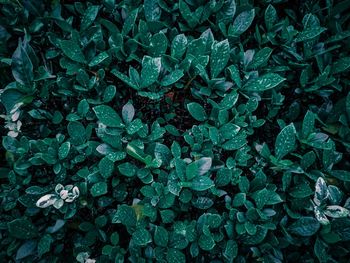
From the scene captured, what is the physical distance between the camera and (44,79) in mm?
1517

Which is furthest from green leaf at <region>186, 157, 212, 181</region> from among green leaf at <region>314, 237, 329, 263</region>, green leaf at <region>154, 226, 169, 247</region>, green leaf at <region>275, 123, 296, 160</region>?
green leaf at <region>314, 237, 329, 263</region>

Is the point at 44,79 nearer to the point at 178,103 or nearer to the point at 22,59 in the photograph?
the point at 22,59

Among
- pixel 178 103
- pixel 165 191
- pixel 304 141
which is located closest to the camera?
pixel 165 191

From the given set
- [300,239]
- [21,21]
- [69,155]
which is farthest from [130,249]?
[21,21]

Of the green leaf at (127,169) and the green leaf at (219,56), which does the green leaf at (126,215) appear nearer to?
the green leaf at (127,169)

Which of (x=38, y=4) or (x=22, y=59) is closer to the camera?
(x=22, y=59)

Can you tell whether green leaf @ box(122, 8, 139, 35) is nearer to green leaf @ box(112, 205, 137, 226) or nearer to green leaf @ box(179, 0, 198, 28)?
green leaf @ box(179, 0, 198, 28)

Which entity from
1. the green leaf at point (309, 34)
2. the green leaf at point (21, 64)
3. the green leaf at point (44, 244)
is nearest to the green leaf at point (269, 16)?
the green leaf at point (309, 34)

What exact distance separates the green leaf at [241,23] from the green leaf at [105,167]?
801 mm

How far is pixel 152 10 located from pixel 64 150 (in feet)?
2.42

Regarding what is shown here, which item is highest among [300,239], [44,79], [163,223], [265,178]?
[44,79]

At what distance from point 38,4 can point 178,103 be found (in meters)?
0.77

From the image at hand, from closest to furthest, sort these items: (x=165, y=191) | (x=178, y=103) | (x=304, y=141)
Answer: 1. (x=165, y=191)
2. (x=304, y=141)
3. (x=178, y=103)

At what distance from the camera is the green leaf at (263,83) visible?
1475mm
